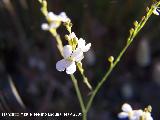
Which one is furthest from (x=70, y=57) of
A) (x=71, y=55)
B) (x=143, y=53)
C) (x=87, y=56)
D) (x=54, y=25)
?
(x=143, y=53)

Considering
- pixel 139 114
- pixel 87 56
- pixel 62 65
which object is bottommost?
pixel 139 114

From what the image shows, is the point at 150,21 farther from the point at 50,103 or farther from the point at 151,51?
the point at 50,103

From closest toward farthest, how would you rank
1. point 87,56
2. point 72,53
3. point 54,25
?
point 54,25 → point 72,53 → point 87,56

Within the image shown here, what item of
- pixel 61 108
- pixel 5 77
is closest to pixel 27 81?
pixel 5 77

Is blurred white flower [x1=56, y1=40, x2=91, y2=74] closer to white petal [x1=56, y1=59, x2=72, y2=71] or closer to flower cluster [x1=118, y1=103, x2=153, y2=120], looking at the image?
white petal [x1=56, y1=59, x2=72, y2=71]

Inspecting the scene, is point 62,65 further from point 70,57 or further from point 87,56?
point 87,56

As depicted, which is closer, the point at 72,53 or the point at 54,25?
the point at 54,25

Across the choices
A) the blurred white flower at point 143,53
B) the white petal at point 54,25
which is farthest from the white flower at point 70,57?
the blurred white flower at point 143,53

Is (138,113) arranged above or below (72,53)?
below

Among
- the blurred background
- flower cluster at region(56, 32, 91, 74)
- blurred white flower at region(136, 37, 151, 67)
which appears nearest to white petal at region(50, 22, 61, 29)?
Result: flower cluster at region(56, 32, 91, 74)
